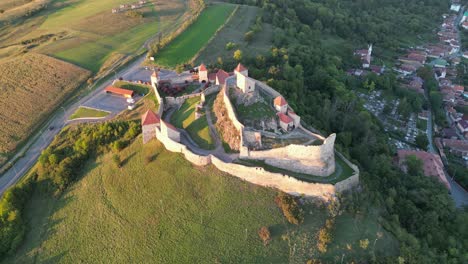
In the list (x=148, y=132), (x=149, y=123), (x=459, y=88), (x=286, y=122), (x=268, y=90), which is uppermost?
(x=268, y=90)

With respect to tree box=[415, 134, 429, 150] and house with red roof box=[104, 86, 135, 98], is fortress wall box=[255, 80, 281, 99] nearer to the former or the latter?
house with red roof box=[104, 86, 135, 98]

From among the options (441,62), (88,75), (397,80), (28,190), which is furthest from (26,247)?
(441,62)

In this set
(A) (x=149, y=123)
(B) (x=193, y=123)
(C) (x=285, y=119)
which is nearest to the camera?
(C) (x=285, y=119)

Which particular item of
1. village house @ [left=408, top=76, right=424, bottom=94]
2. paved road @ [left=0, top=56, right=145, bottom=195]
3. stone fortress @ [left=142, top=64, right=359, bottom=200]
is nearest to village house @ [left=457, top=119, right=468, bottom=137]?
village house @ [left=408, top=76, right=424, bottom=94]

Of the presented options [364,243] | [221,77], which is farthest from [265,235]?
[221,77]

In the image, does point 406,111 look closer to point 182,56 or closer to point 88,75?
point 182,56

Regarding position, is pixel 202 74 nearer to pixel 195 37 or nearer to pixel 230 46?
pixel 230 46

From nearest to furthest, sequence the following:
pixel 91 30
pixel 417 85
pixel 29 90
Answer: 1. pixel 29 90
2. pixel 91 30
3. pixel 417 85
